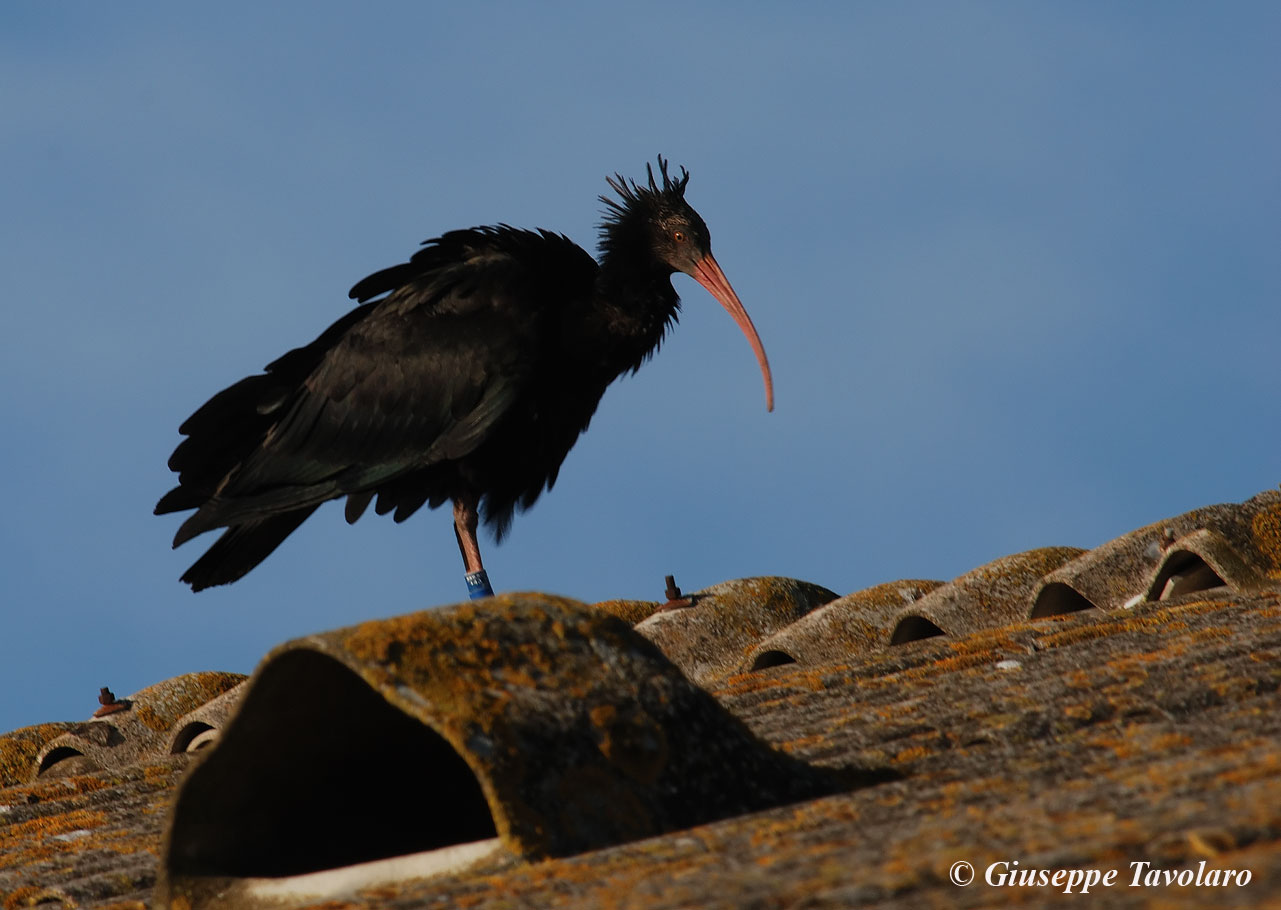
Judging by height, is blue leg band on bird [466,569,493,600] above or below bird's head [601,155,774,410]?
below

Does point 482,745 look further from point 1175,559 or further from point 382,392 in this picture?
point 382,392

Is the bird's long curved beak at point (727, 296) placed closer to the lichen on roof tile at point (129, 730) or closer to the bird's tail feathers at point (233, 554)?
the bird's tail feathers at point (233, 554)

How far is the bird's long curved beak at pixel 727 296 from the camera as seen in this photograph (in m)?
7.80

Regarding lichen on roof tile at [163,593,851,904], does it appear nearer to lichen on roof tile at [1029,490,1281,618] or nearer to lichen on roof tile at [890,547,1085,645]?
lichen on roof tile at [1029,490,1281,618]

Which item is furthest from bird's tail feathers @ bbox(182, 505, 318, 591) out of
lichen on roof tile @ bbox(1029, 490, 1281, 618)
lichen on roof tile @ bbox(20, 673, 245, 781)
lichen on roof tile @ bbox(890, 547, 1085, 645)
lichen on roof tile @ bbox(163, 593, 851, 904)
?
lichen on roof tile @ bbox(163, 593, 851, 904)

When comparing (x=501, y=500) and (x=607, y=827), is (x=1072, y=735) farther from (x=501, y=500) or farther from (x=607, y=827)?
(x=501, y=500)

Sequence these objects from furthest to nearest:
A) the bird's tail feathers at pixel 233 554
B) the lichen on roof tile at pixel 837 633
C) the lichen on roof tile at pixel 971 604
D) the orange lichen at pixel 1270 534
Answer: the bird's tail feathers at pixel 233 554, the lichen on roof tile at pixel 837 633, the lichen on roof tile at pixel 971 604, the orange lichen at pixel 1270 534

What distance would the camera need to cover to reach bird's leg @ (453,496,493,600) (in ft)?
22.8

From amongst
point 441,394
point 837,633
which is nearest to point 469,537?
point 441,394

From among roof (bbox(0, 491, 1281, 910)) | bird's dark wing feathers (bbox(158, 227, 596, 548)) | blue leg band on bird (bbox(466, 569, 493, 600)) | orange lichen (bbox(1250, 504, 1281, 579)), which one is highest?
bird's dark wing feathers (bbox(158, 227, 596, 548))

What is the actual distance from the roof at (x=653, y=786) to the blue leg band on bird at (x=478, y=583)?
8.78 ft

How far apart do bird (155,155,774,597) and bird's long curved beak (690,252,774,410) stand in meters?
0.13

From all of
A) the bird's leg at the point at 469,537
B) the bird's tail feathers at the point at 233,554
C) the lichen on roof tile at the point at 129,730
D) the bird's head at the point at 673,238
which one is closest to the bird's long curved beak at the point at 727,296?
the bird's head at the point at 673,238

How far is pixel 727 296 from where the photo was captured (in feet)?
25.7
